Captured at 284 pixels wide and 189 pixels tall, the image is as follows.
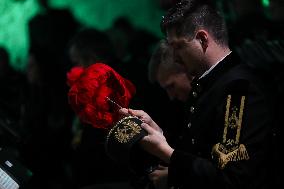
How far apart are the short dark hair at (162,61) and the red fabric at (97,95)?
0.41 metres

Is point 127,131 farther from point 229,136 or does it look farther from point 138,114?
point 229,136

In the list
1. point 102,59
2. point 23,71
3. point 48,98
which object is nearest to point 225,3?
point 102,59

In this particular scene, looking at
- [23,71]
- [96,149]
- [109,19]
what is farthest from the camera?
[109,19]

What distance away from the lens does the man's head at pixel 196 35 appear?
2.43 metres

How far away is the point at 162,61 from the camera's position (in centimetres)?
331

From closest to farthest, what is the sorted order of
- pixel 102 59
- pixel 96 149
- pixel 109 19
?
pixel 96 149, pixel 102 59, pixel 109 19

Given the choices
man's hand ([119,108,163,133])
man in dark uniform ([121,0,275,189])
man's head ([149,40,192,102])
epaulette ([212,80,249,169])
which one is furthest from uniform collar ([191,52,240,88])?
man's head ([149,40,192,102])

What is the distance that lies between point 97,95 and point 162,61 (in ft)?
2.90

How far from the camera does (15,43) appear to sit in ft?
20.4

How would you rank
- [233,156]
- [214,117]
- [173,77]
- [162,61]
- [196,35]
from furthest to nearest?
[162,61], [173,77], [196,35], [214,117], [233,156]

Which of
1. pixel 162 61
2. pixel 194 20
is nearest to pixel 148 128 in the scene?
pixel 194 20

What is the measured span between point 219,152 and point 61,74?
3.32 metres

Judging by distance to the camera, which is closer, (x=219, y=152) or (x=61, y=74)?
(x=219, y=152)

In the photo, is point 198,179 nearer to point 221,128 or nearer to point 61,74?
point 221,128
